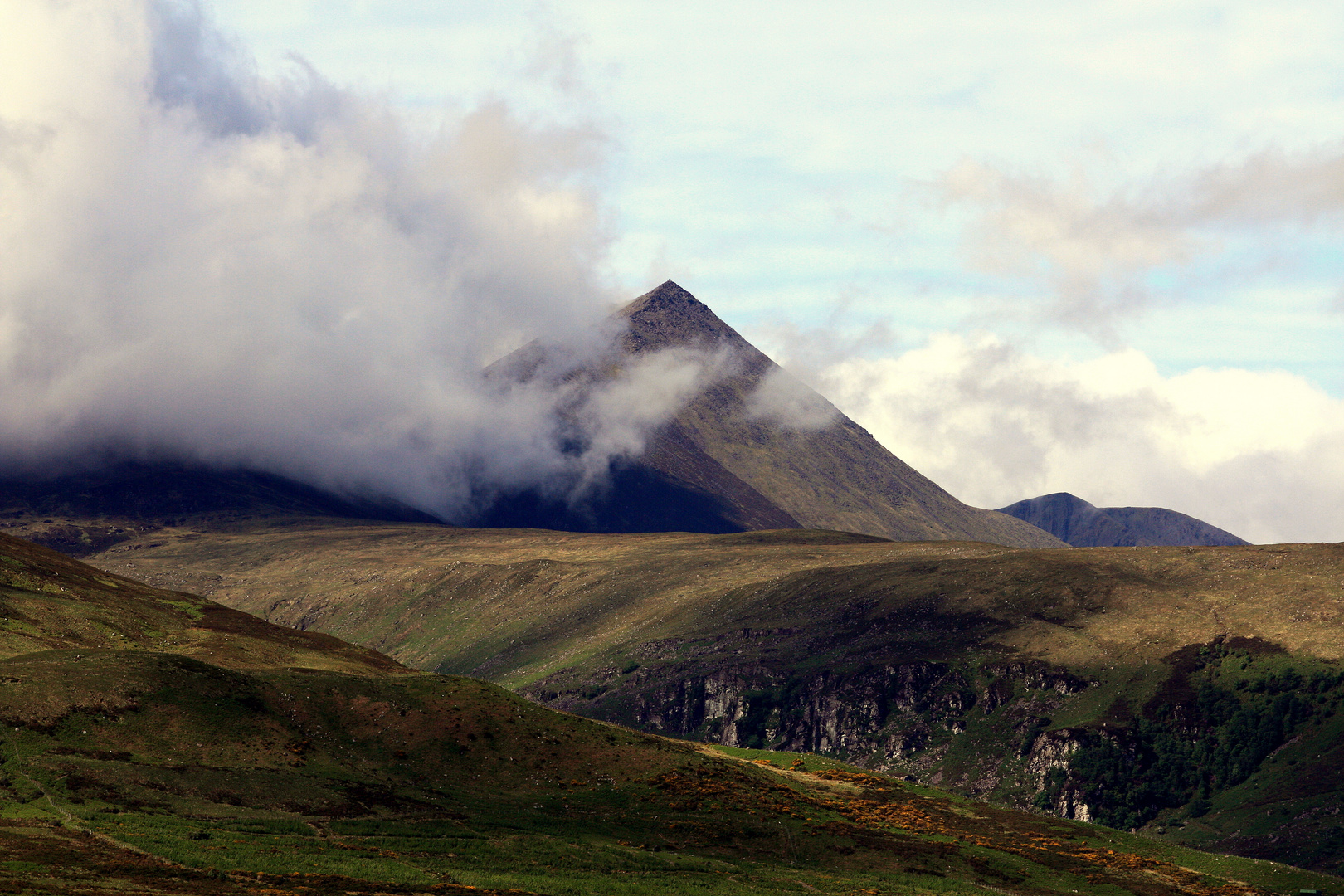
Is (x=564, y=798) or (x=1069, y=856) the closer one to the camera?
(x=564, y=798)

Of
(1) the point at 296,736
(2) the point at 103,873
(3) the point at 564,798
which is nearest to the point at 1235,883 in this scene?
(3) the point at 564,798

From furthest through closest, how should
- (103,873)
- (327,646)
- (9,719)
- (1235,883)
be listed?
1. (327,646)
2. (1235,883)
3. (9,719)
4. (103,873)

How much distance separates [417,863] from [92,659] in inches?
1659

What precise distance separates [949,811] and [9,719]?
314ft

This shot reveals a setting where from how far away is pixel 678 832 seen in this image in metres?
111

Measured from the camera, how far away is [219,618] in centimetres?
16975

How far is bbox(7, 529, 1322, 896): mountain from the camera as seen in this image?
8356 centimetres

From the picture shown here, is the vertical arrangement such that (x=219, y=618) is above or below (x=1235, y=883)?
above

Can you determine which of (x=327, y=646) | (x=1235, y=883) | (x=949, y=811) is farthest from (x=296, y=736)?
(x=1235, y=883)

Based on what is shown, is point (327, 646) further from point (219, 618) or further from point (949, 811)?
point (949, 811)

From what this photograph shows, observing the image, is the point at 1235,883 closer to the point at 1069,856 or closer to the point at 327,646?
the point at 1069,856

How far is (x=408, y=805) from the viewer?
105 metres

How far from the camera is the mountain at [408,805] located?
8356 centimetres

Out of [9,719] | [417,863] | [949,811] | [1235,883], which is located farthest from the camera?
[949,811]
